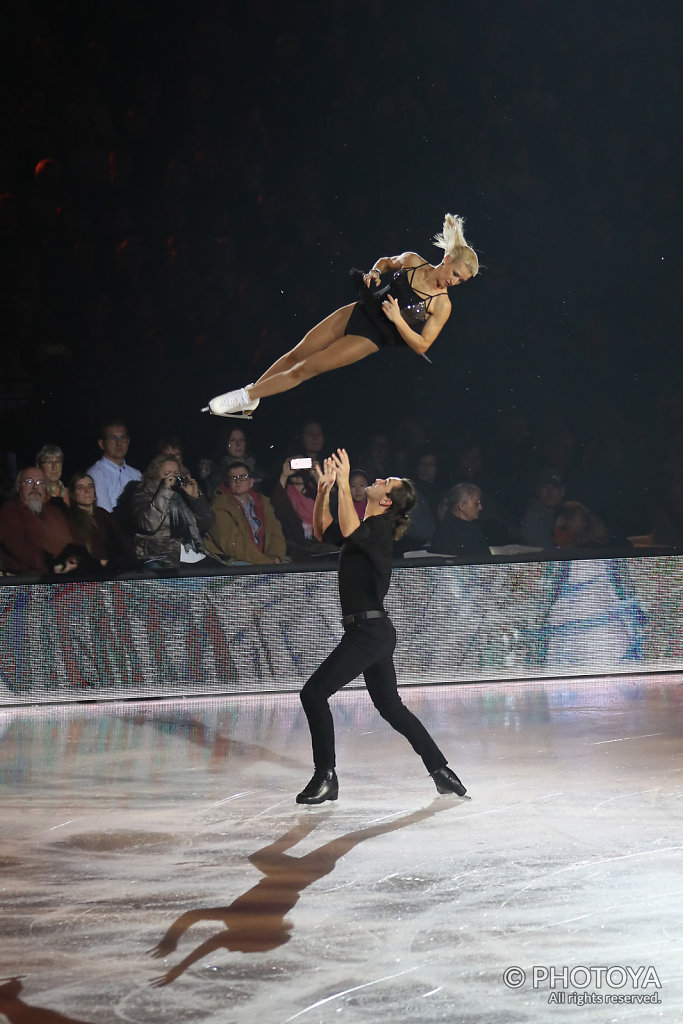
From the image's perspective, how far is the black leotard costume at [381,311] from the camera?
485cm

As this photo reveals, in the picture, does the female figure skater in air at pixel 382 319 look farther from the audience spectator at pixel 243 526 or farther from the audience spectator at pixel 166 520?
the audience spectator at pixel 243 526

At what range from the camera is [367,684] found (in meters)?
5.35

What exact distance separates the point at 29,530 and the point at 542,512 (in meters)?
4.11

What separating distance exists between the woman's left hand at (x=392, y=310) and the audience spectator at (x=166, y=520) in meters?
4.25

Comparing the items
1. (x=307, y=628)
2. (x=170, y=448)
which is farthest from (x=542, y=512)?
(x=170, y=448)

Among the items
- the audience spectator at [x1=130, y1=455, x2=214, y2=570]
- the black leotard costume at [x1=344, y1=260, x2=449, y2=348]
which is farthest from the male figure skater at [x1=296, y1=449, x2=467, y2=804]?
the audience spectator at [x1=130, y1=455, x2=214, y2=570]

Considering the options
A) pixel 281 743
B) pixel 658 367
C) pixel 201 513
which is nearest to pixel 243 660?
pixel 201 513

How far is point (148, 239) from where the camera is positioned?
31.6ft

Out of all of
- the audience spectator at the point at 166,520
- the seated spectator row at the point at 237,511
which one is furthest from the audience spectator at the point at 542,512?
the audience spectator at the point at 166,520

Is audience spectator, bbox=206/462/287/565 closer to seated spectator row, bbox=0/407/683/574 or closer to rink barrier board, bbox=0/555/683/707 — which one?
seated spectator row, bbox=0/407/683/574

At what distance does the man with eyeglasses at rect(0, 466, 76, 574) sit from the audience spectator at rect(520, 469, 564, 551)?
371cm

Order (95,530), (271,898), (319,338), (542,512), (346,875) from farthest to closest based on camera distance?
(542,512)
(95,530)
(319,338)
(346,875)
(271,898)

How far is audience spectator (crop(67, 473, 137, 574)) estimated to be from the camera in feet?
28.2

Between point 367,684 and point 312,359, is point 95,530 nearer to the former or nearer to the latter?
point 367,684
